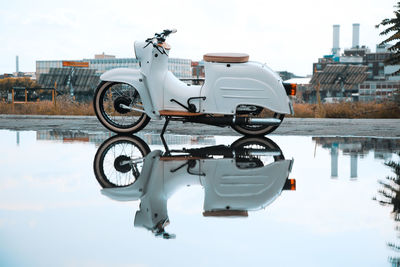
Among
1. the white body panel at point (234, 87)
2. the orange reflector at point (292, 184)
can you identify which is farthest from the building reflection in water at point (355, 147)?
the white body panel at point (234, 87)

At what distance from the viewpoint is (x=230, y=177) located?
4.86 m

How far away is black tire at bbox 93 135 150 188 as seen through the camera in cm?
482

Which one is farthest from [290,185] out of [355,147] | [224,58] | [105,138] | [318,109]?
[318,109]

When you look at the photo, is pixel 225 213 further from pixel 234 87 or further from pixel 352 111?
pixel 352 111

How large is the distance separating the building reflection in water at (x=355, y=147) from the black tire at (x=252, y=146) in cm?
69

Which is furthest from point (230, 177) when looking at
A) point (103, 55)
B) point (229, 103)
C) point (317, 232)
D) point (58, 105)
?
point (103, 55)

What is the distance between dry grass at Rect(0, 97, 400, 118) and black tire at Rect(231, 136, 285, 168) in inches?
407

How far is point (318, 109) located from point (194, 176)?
14.4 metres

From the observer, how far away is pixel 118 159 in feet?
20.1

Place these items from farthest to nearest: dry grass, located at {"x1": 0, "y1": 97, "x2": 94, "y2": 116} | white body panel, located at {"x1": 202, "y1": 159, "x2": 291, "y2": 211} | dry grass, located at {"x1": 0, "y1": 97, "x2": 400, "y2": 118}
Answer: dry grass, located at {"x1": 0, "y1": 97, "x2": 94, "y2": 116}
dry grass, located at {"x1": 0, "y1": 97, "x2": 400, "y2": 118}
white body panel, located at {"x1": 202, "y1": 159, "x2": 291, "y2": 211}

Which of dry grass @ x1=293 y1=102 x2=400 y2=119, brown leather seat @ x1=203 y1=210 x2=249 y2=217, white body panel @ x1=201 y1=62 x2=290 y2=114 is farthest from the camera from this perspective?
dry grass @ x1=293 y1=102 x2=400 y2=119

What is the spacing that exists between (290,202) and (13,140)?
5737 mm

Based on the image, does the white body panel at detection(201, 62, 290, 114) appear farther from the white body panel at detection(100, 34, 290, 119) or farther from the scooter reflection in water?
the scooter reflection in water

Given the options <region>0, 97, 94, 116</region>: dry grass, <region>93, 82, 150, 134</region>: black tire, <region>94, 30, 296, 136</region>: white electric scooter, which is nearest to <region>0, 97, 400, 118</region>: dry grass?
<region>0, 97, 94, 116</region>: dry grass
